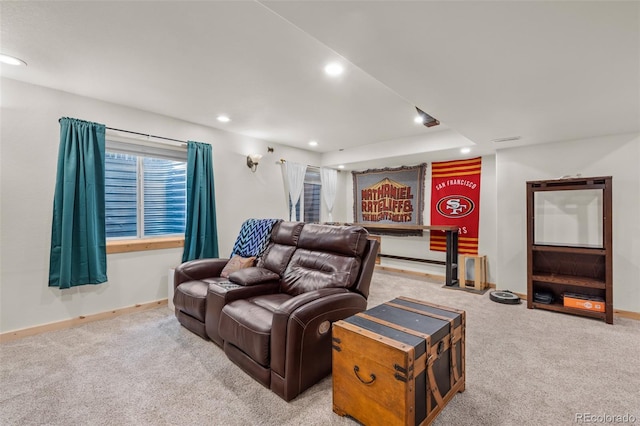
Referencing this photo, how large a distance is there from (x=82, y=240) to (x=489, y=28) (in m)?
3.70

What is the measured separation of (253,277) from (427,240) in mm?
3706

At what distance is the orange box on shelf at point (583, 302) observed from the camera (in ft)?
10.0

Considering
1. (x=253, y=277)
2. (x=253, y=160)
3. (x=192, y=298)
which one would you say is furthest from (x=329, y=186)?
(x=192, y=298)

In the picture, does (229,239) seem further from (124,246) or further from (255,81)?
(255,81)

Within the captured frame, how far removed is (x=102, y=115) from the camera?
3027 millimetres

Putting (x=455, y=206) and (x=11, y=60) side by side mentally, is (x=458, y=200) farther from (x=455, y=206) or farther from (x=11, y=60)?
(x=11, y=60)

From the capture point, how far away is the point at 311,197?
5.69 metres

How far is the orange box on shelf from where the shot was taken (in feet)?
10.0

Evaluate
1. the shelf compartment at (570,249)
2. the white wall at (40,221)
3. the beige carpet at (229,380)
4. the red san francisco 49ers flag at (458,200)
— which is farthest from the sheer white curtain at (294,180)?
the shelf compartment at (570,249)

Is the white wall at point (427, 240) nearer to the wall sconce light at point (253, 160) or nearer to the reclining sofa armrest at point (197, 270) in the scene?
the wall sconce light at point (253, 160)

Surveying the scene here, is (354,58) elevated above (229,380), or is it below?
above

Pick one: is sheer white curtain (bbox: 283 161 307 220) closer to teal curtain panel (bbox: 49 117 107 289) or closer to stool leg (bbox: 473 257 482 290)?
teal curtain panel (bbox: 49 117 107 289)

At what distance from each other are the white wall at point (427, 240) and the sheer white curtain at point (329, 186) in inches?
18.8

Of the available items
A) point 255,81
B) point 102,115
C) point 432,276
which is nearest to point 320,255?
point 255,81
